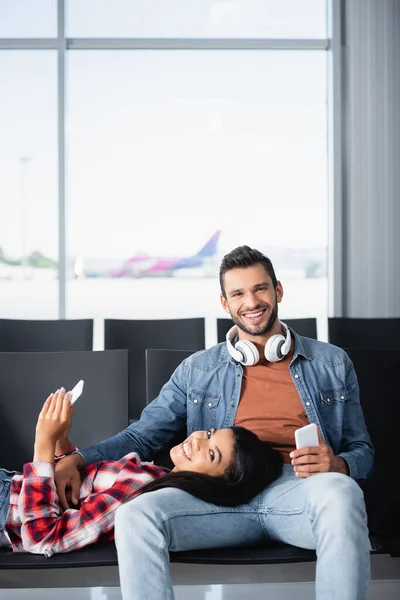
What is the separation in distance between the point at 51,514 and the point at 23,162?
3731mm

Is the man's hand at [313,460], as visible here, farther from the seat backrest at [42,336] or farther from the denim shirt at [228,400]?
the seat backrest at [42,336]

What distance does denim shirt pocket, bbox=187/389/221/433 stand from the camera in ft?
7.50

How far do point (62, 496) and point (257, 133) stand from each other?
376 cm

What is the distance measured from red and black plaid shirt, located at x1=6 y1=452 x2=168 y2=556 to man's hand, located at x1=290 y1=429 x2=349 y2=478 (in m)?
0.40

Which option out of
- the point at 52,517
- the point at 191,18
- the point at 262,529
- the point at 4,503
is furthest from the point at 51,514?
the point at 191,18

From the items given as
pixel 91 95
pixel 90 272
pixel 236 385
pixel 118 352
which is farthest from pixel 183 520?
pixel 91 95

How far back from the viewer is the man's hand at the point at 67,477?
1.94 metres

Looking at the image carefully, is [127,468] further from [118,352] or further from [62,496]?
[118,352]

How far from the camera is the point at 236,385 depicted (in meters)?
2.27

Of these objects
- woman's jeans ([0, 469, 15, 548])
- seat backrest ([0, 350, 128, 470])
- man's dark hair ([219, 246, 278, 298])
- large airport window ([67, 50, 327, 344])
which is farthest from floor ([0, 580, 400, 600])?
large airport window ([67, 50, 327, 344])

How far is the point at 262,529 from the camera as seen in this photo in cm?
191

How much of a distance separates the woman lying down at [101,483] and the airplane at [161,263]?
324 cm

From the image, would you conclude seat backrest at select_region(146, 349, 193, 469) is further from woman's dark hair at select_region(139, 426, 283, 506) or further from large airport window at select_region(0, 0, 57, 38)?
large airport window at select_region(0, 0, 57, 38)

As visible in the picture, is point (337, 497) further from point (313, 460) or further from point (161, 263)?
point (161, 263)
